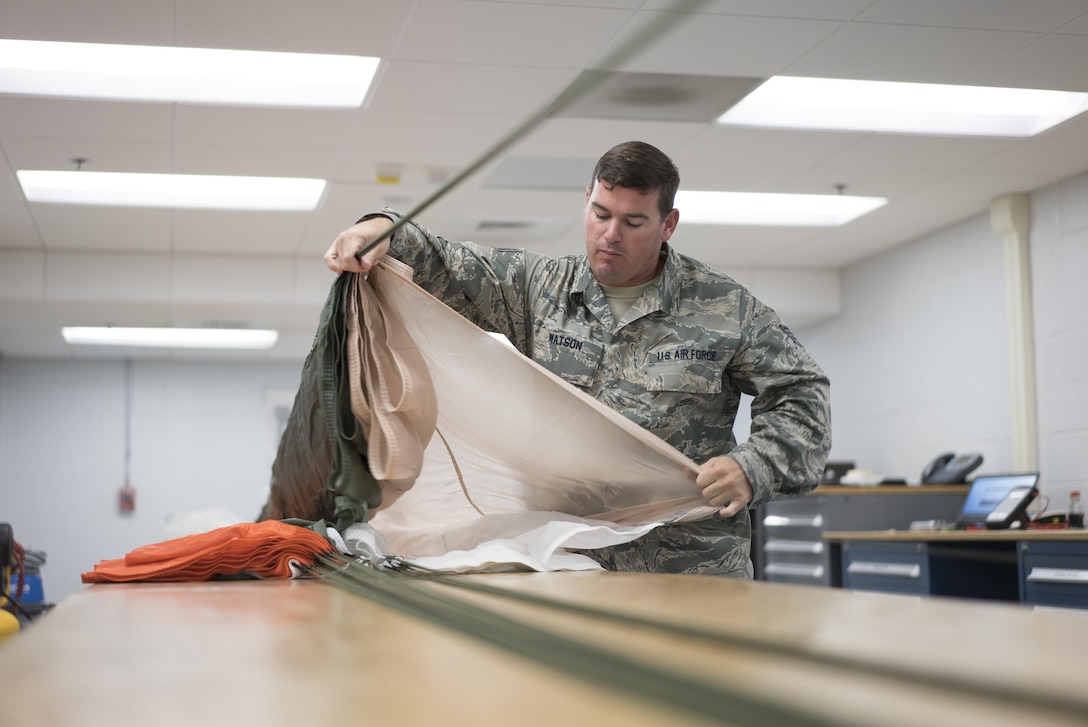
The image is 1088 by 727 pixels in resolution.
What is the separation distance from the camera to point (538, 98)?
4.41 metres

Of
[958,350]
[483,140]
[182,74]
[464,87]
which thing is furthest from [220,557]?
[958,350]

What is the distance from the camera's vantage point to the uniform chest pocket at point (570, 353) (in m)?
2.03

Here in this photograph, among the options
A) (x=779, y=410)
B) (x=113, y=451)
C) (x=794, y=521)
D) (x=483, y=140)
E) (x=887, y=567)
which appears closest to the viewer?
(x=779, y=410)

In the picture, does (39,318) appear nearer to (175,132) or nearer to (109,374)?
(109,374)

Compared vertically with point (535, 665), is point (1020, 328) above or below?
above

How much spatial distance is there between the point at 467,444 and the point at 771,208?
453 cm

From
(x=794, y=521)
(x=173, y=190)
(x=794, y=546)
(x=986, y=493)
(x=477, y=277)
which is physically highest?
(x=173, y=190)

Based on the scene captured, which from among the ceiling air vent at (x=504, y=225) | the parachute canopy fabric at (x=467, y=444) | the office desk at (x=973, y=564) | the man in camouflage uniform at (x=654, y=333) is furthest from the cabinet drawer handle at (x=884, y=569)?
the parachute canopy fabric at (x=467, y=444)

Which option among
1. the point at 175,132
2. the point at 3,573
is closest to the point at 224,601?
the point at 3,573

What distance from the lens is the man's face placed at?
79.0 inches

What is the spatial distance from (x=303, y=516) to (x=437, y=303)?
0.46 m

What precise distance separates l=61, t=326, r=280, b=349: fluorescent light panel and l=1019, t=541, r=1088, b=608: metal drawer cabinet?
5.82m

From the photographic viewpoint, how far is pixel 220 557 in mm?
1508

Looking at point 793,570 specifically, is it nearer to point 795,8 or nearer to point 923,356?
point 923,356
